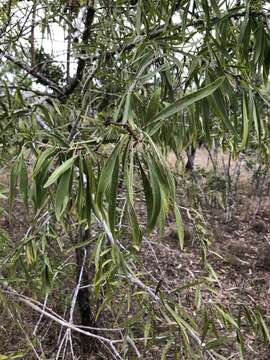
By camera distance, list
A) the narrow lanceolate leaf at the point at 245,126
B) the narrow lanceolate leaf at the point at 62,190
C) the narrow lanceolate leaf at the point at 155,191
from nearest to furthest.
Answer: the narrow lanceolate leaf at the point at 155,191 < the narrow lanceolate leaf at the point at 62,190 < the narrow lanceolate leaf at the point at 245,126

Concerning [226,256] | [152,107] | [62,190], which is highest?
[152,107]

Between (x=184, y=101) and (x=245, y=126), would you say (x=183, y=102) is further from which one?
(x=245, y=126)

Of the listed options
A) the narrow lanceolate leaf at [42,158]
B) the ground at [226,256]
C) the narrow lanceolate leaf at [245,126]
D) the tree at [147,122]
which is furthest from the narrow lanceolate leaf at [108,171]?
the ground at [226,256]

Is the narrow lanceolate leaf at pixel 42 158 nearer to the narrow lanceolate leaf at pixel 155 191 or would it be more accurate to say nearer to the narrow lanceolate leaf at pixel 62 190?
the narrow lanceolate leaf at pixel 62 190

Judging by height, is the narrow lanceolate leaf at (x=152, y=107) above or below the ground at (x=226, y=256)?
above

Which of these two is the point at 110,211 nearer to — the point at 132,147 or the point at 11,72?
the point at 132,147

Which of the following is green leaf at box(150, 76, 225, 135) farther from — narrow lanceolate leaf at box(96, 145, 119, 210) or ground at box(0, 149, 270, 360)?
ground at box(0, 149, 270, 360)

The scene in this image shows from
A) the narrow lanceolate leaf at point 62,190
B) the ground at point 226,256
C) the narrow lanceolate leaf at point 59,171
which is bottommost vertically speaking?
the ground at point 226,256

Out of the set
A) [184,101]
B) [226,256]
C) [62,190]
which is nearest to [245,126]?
[184,101]

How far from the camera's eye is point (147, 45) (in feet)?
3.17

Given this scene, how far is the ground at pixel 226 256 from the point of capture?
2716 millimetres

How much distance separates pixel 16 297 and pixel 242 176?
5.87 meters

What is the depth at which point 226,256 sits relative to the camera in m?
3.67

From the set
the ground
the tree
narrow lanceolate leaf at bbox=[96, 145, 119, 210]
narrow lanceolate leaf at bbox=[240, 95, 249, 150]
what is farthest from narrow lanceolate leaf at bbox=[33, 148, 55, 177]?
the ground
